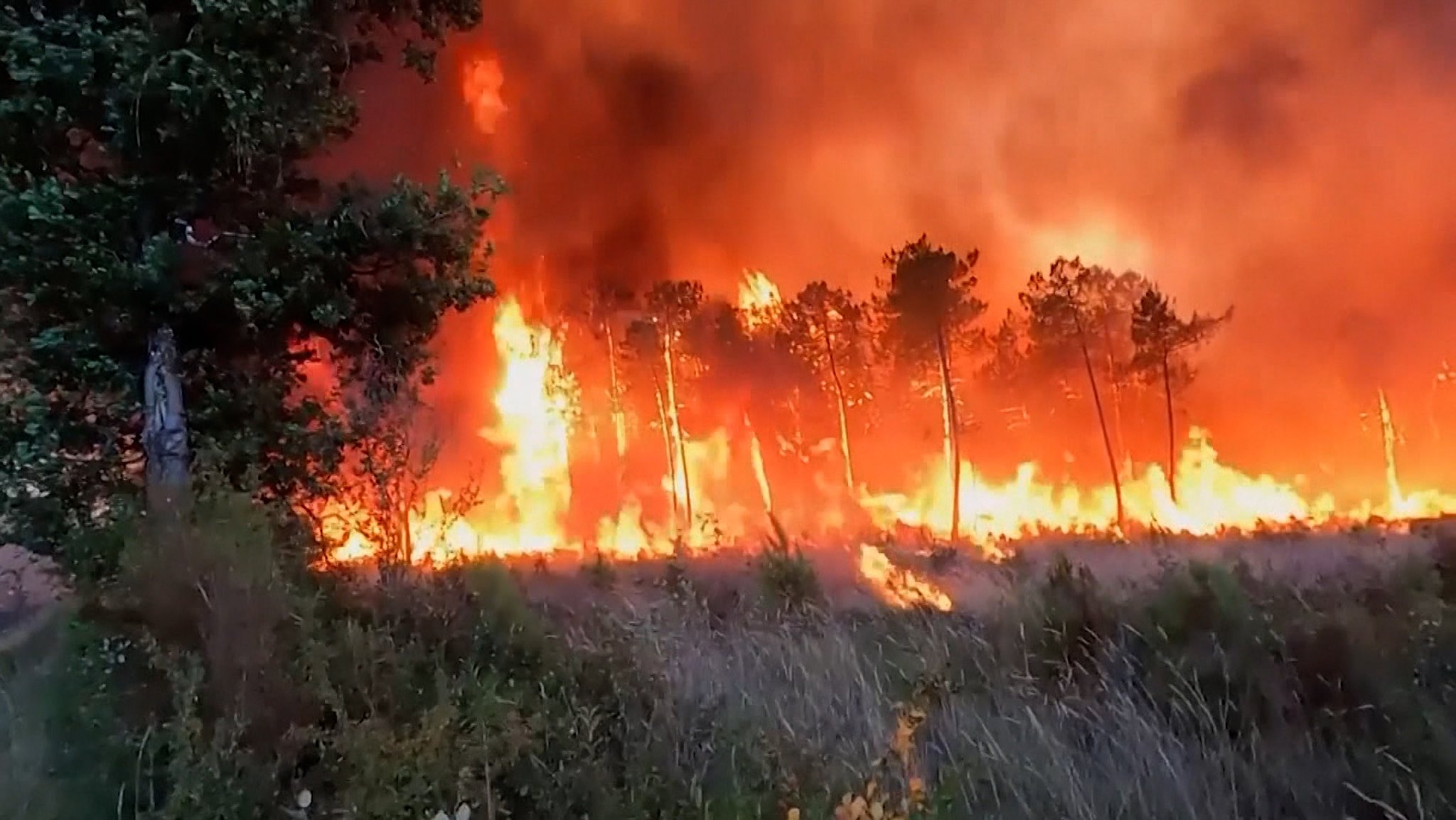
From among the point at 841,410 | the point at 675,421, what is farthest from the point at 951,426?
the point at 675,421

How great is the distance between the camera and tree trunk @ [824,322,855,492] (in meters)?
40.6

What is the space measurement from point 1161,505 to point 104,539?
117 ft

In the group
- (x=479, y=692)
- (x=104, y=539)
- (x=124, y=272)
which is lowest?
(x=479, y=692)

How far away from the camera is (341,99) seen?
8.12 meters

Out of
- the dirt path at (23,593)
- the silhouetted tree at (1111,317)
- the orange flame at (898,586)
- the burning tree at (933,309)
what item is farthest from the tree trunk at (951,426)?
the dirt path at (23,593)

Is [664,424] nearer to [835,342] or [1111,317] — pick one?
[835,342]

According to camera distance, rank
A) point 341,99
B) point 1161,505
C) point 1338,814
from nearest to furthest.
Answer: point 1338,814
point 341,99
point 1161,505

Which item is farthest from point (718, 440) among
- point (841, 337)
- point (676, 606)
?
point (676, 606)

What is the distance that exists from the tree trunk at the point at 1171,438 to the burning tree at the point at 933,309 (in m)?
7.51

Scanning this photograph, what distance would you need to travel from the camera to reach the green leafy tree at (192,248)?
6.73 m

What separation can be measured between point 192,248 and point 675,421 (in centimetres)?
3387

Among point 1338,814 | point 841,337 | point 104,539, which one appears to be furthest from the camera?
point 841,337

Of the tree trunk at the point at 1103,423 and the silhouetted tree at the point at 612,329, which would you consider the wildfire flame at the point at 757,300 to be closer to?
the silhouetted tree at the point at 612,329

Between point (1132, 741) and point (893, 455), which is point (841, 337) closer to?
point (893, 455)
